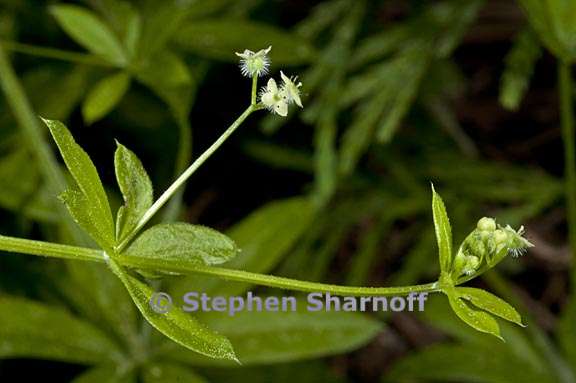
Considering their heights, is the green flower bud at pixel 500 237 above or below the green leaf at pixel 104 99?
below

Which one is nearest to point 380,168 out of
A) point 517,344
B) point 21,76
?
point 517,344

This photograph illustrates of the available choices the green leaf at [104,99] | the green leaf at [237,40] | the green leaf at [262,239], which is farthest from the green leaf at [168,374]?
the green leaf at [237,40]

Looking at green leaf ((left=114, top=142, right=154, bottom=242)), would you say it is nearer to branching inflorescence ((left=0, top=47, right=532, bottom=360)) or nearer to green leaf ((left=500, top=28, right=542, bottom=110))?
branching inflorescence ((left=0, top=47, right=532, bottom=360))

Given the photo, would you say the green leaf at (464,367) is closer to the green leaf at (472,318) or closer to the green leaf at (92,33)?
the green leaf at (92,33)

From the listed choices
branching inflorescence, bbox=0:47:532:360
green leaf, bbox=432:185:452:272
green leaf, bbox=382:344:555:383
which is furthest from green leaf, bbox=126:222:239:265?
green leaf, bbox=382:344:555:383

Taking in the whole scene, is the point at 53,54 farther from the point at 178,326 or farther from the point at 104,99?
the point at 178,326

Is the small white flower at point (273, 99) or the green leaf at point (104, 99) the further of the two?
the green leaf at point (104, 99)

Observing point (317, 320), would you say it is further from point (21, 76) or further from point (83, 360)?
point (21, 76)
